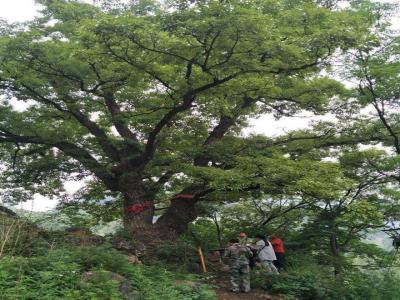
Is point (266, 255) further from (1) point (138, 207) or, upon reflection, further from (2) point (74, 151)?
(2) point (74, 151)

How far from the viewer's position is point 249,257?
11023 mm

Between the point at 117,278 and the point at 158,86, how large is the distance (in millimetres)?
7847

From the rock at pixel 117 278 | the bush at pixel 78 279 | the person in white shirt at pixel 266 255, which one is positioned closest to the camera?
the bush at pixel 78 279

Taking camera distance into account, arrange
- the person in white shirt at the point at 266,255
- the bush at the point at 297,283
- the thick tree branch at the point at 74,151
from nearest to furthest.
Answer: the bush at the point at 297,283 < the person in white shirt at the point at 266,255 < the thick tree branch at the point at 74,151

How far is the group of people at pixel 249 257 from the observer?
→ 9.81m

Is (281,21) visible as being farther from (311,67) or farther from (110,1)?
(110,1)

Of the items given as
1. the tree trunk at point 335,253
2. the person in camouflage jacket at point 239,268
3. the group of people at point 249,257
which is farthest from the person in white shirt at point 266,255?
the tree trunk at point 335,253

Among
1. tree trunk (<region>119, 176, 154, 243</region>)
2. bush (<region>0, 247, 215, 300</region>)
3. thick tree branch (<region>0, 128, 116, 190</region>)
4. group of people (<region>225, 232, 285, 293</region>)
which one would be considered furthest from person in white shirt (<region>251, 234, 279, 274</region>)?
thick tree branch (<region>0, 128, 116, 190</region>)

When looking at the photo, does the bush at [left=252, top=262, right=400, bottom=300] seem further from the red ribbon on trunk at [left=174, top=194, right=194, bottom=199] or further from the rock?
the rock

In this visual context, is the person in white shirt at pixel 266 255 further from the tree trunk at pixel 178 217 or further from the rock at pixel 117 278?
the rock at pixel 117 278

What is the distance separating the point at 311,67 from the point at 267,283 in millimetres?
5931

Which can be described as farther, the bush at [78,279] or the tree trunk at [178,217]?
the tree trunk at [178,217]

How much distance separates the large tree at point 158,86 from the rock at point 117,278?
413 centimetres

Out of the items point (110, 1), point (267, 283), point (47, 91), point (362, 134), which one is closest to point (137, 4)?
point (110, 1)
